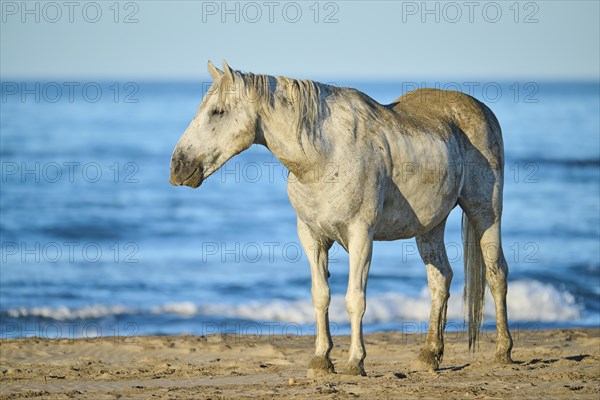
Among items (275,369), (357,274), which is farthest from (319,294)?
(275,369)

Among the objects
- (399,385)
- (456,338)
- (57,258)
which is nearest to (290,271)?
(57,258)

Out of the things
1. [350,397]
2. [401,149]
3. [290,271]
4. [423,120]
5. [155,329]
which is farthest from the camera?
[290,271]

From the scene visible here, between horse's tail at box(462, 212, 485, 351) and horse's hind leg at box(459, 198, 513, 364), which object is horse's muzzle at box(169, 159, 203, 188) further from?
horse's tail at box(462, 212, 485, 351)

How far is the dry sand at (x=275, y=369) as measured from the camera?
6590mm

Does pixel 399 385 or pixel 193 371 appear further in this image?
pixel 193 371

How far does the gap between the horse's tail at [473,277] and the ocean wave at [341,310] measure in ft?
13.0

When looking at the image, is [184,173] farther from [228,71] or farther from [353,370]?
[353,370]

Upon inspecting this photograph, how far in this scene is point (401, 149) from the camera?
7.15 meters

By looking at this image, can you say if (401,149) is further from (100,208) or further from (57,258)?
(100,208)

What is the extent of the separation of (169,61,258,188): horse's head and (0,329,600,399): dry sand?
1.52 m

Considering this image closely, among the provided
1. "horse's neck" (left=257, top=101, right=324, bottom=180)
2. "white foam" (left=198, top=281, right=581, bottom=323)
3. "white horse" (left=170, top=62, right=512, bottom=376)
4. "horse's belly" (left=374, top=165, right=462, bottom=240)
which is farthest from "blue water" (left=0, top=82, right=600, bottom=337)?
"horse's neck" (left=257, top=101, right=324, bottom=180)

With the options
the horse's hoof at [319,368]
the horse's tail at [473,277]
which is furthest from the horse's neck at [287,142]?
the horse's tail at [473,277]

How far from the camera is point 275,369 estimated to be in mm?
7988

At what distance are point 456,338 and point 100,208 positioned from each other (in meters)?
16.2
